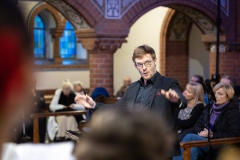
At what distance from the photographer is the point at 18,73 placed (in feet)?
2.59

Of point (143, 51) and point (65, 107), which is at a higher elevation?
point (143, 51)

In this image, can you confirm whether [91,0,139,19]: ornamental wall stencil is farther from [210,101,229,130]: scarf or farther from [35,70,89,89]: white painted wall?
[35,70,89,89]: white painted wall

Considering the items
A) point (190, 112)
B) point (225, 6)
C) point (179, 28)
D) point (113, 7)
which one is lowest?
point (190, 112)

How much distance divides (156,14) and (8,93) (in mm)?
14626

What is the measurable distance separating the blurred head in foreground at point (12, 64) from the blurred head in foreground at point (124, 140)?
11cm

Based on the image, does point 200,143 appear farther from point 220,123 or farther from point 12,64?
point 12,64

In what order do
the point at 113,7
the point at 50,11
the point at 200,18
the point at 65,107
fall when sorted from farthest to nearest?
the point at 50,11
the point at 200,18
the point at 113,7
the point at 65,107

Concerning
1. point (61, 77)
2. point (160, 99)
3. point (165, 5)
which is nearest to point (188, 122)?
point (160, 99)

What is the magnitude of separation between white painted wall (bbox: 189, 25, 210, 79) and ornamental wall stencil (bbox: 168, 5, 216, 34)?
259cm

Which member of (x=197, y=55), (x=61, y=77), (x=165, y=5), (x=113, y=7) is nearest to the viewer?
(x=113, y=7)

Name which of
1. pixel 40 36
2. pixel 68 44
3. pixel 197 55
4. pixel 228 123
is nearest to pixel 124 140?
pixel 228 123

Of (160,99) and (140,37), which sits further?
(140,37)

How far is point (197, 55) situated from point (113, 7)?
505cm

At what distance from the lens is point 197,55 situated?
15.5 m
